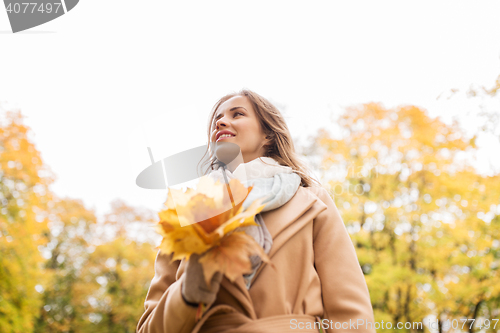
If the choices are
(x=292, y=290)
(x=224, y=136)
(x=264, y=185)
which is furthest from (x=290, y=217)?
(x=224, y=136)

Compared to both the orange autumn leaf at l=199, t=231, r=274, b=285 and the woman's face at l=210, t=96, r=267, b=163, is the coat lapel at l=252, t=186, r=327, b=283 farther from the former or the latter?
the orange autumn leaf at l=199, t=231, r=274, b=285

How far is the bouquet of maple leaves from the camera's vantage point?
0.95 meters

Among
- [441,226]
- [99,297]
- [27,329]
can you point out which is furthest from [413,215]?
[99,297]

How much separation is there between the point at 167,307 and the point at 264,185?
67 centimetres

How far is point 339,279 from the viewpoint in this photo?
59.7 inches

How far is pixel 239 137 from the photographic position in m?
1.93

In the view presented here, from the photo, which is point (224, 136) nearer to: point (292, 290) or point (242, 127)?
point (242, 127)

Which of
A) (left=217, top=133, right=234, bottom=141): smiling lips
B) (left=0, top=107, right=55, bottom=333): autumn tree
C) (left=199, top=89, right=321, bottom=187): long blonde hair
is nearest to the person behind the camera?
(left=217, top=133, right=234, bottom=141): smiling lips

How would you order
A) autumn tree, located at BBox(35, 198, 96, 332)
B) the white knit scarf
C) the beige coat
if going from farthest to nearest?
autumn tree, located at BBox(35, 198, 96, 332), the white knit scarf, the beige coat

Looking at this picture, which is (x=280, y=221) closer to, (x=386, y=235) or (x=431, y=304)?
(x=386, y=235)

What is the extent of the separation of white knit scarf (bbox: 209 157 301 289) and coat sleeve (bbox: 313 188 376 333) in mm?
223

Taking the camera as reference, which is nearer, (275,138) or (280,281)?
(280,281)

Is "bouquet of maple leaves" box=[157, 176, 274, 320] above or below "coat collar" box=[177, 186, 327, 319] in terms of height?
above

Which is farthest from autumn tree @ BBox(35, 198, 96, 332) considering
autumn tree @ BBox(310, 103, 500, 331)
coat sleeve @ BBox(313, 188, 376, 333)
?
coat sleeve @ BBox(313, 188, 376, 333)
